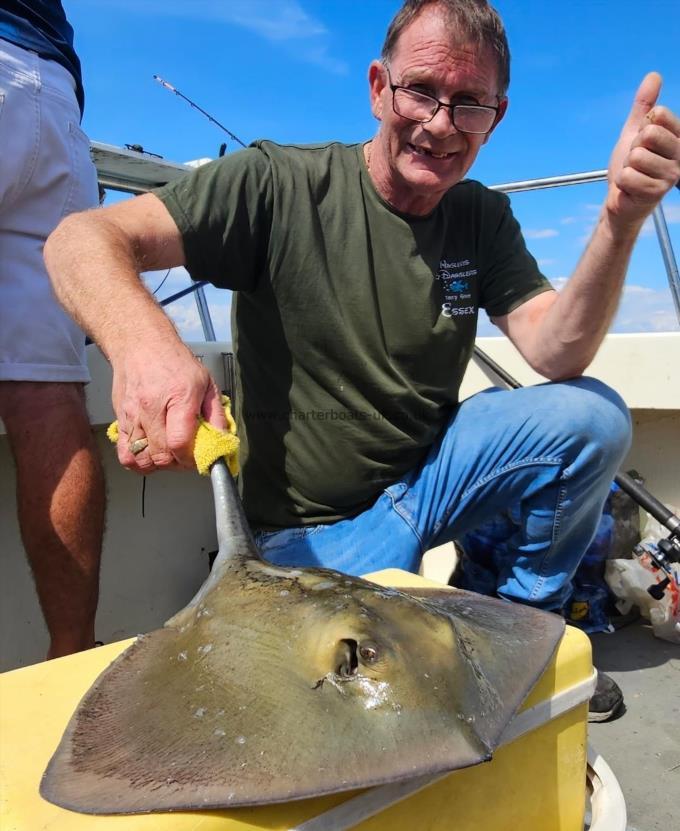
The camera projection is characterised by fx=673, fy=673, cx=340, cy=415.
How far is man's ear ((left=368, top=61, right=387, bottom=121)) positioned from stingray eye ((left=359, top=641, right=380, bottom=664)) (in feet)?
6.38

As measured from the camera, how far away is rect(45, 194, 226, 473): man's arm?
139cm

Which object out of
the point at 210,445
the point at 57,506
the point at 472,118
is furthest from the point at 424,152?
the point at 57,506

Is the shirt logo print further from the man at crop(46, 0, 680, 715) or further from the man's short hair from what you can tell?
the man's short hair

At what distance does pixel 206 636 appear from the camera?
1.19m

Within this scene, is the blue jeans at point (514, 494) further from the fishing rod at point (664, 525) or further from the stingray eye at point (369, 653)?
the stingray eye at point (369, 653)

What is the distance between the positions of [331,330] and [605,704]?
4.98 feet

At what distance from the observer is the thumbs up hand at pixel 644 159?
1.79 metres

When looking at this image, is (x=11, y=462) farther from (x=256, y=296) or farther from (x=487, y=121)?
(x=487, y=121)

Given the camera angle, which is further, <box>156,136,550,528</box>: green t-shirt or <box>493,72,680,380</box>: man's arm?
<box>156,136,550,528</box>: green t-shirt

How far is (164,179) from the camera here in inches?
152

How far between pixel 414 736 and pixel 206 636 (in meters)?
0.44

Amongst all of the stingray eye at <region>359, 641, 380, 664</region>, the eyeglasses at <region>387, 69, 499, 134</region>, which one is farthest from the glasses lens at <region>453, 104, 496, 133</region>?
the stingray eye at <region>359, 641, 380, 664</region>

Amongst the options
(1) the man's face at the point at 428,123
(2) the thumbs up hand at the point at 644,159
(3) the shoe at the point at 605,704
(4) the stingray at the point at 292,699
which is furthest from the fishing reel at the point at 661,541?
(4) the stingray at the point at 292,699

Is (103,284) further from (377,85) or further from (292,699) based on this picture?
(377,85)
